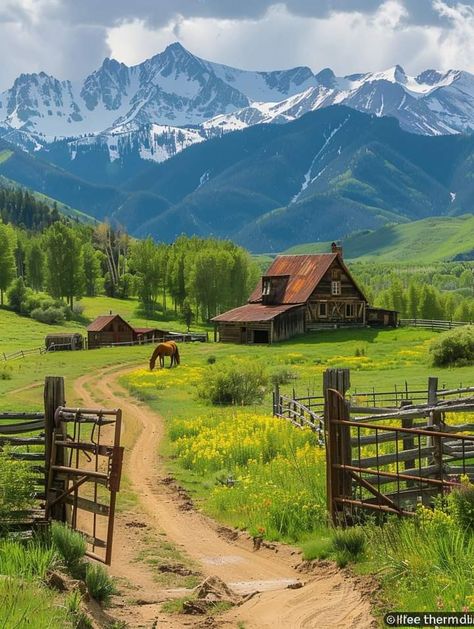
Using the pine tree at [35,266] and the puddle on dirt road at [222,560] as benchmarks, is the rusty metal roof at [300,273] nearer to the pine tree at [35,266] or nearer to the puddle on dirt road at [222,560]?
the puddle on dirt road at [222,560]

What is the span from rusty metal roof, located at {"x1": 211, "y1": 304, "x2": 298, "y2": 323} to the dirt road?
194 ft

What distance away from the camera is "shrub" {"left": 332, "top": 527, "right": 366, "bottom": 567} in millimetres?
14156

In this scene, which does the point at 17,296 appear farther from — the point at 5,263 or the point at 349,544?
the point at 349,544

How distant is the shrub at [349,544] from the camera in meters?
14.2

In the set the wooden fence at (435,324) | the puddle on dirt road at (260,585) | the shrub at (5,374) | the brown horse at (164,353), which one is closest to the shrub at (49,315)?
the wooden fence at (435,324)

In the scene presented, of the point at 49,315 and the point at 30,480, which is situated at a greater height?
the point at 49,315

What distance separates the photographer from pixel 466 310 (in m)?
160

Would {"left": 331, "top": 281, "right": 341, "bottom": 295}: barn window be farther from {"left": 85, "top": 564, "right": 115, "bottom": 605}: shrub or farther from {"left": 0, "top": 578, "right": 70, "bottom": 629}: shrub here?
{"left": 0, "top": 578, "right": 70, "bottom": 629}: shrub

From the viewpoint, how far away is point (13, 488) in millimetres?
14891

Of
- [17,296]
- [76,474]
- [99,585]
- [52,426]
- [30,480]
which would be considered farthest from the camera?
[17,296]

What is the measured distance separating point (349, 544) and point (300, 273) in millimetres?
80106

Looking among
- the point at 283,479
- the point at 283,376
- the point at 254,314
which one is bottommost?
the point at 283,479

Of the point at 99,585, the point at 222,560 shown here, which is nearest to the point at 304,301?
the point at 222,560

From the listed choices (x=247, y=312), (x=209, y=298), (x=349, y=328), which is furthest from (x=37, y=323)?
(x=349, y=328)
